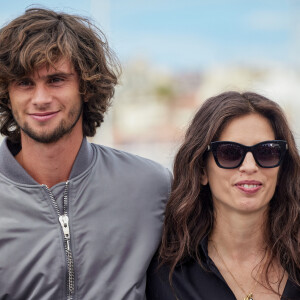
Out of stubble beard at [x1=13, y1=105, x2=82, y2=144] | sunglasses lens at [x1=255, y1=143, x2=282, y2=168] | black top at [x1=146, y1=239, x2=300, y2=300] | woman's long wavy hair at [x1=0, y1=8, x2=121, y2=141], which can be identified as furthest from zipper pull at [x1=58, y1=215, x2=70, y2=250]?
sunglasses lens at [x1=255, y1=143, x2=282, y2=168]

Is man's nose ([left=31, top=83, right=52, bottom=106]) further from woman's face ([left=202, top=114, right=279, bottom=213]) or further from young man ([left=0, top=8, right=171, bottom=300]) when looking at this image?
woman's face ([left=202, top=114, right=279, bottom=213])

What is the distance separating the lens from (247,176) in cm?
309

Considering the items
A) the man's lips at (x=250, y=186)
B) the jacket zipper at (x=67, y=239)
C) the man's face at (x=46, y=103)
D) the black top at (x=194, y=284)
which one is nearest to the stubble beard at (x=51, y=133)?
the man's face at (x=46, y=103)

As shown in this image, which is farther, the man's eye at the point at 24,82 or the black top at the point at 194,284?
the man's eye at the point at 24,82

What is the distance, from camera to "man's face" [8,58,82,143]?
3.30 metres

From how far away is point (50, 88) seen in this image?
3.34 metres

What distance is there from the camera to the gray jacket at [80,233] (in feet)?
10.4

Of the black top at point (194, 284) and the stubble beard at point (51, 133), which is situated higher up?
the stubble beard at point (51, 133)

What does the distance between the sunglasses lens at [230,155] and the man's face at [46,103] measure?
36.6 inches

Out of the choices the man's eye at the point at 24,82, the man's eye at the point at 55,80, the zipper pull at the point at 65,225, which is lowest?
the zipper pull at the point at 65,225

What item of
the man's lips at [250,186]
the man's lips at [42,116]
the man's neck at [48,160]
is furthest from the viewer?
the man's neck at [48,160]

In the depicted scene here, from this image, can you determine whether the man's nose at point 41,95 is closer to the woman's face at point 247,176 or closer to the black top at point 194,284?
the woman's face at point 247,176

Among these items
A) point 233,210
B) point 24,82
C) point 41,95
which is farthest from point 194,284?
point 24,82

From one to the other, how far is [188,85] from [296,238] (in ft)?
340
